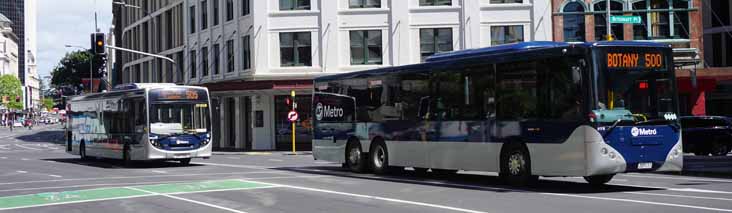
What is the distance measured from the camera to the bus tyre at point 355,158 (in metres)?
24.1

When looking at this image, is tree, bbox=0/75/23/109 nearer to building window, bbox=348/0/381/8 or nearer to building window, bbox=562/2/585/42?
building window, bbox=348/0/381/8

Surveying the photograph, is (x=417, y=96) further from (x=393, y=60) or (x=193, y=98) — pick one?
(x=393, y=60)

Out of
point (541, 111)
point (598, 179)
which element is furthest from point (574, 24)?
point (541, 111)

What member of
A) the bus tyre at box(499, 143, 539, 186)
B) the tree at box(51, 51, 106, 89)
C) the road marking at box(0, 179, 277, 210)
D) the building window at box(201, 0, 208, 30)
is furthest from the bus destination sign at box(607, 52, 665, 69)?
the tree at box(51, 51, 106, 89)

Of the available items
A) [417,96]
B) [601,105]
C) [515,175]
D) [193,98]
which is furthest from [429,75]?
[193,98]

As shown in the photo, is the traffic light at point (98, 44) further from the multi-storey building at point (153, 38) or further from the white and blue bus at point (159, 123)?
the multi-storey building at point (153, 38)

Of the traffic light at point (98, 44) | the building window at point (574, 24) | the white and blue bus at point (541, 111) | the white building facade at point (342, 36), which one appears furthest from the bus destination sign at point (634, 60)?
the building window at point (574, 24)

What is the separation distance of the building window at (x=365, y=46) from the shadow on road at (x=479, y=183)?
2243 cm

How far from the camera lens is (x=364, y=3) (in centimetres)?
4797

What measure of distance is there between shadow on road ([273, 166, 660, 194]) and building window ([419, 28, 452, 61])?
22667 millimetres

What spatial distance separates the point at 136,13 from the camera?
7288 cm

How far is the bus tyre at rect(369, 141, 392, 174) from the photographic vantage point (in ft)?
75.9

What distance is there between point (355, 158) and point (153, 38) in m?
45.5

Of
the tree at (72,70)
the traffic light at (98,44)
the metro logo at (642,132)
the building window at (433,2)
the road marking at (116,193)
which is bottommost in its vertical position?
the road marking at (116,193)
